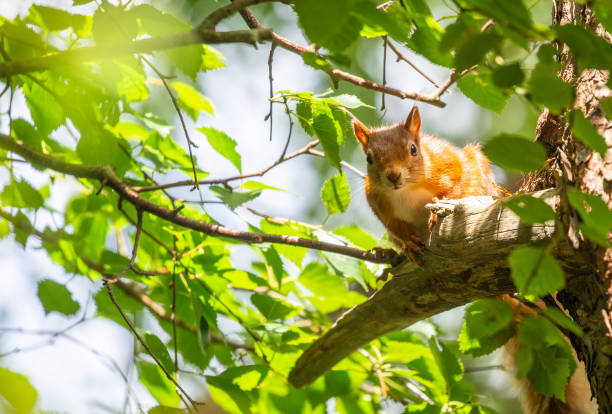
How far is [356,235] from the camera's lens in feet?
5.96

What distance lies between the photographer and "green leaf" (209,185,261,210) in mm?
1536

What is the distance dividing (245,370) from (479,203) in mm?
837

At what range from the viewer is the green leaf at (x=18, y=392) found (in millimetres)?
681

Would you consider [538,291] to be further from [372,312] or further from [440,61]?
[372,312]

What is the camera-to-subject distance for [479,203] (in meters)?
1.40

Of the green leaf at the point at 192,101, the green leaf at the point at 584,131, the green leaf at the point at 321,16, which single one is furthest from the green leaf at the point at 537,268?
the green leaf at the point at 192,101

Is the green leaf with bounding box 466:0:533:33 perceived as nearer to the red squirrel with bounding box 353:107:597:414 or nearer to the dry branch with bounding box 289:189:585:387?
the dry branch with bounding box 289:189:585:387

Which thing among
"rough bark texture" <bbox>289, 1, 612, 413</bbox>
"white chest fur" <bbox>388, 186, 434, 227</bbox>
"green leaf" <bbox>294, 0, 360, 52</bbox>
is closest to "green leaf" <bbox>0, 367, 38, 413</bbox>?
"green leaf" <bbox>294, 0, 360, 52</bbox>

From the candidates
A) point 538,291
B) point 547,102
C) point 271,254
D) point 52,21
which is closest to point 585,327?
point 538,291

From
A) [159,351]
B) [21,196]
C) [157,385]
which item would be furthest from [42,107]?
[157,385]

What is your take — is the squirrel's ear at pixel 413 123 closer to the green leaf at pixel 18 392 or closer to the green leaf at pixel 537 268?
the green leaf at pixel 537 268

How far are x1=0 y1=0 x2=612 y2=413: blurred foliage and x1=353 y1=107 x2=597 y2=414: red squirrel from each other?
0.57 ft

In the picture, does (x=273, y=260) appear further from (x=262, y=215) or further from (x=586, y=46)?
(x=586, y=46)

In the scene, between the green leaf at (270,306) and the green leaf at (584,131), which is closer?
the green leaf at (584,131)
